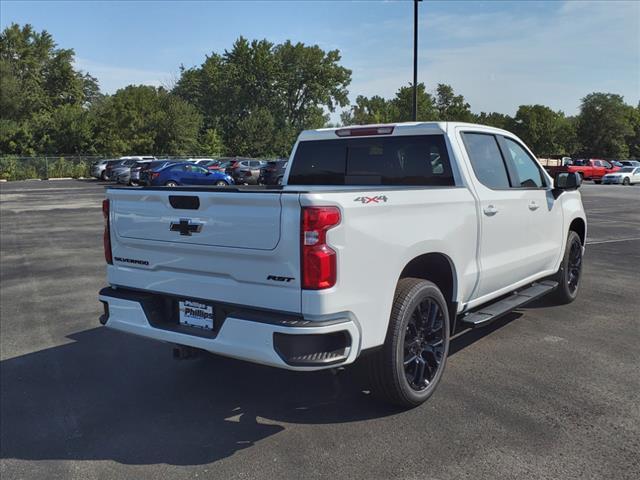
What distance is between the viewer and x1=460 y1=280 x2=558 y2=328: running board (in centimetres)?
428

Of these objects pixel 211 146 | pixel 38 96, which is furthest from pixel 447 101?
pixel 38 96

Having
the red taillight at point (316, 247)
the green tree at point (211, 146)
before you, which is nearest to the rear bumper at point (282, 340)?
the red taillight at point (316, 247)

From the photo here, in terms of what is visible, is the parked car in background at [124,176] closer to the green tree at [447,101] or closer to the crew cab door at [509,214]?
the crew cab door at [509,214]

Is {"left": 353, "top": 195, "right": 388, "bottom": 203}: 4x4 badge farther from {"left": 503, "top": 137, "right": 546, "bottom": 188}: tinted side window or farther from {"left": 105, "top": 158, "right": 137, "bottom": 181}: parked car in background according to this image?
{"left": 105, "top": 158, "right": 137, "bottom": 181}: parked car in background

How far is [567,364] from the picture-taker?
4.64 meters

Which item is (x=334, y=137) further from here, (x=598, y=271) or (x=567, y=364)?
(x=598, y=271)

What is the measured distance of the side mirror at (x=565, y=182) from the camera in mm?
5719

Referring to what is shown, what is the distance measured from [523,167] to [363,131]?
1730 mm

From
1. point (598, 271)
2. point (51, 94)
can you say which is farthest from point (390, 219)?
point (51, 94)

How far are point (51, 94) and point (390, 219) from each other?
3171 inches

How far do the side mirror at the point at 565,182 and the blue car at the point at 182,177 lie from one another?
77.8 ft

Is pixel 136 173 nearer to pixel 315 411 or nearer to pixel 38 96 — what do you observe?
pixel 315 411

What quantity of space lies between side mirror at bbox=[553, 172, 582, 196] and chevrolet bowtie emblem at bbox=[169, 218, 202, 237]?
3.94 meters

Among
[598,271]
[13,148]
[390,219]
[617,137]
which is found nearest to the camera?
[390,219]
